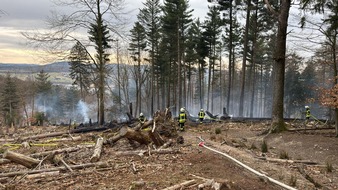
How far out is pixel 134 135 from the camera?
987 centimetres

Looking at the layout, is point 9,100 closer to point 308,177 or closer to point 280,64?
point 280,64

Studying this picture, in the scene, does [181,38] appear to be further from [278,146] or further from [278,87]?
[278,146]

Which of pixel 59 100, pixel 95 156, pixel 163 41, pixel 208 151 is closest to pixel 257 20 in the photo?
pixel 163 41

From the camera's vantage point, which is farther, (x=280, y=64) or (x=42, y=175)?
(x=280, y=64)

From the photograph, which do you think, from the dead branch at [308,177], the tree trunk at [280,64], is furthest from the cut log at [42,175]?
the tree trunk at [280,64]

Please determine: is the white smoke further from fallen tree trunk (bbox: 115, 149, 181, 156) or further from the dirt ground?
the dirt ground

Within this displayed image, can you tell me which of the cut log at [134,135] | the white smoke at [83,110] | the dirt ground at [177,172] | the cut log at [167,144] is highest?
the cut log at [134,135]

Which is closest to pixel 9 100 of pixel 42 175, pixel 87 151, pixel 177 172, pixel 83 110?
pixel 83 110

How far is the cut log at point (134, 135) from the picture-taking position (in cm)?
967

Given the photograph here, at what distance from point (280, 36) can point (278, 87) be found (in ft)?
8.94

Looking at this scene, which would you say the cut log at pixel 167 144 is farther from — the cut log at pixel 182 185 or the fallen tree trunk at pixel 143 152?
the cut log at pixel 182 185

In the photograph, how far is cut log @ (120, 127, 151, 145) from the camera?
9.67 metres

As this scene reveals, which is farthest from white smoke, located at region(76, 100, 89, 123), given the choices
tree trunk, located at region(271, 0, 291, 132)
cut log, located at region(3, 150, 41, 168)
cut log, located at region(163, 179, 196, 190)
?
cut log, located at region(163, 179, 196, 190)

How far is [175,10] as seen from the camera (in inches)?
1297
